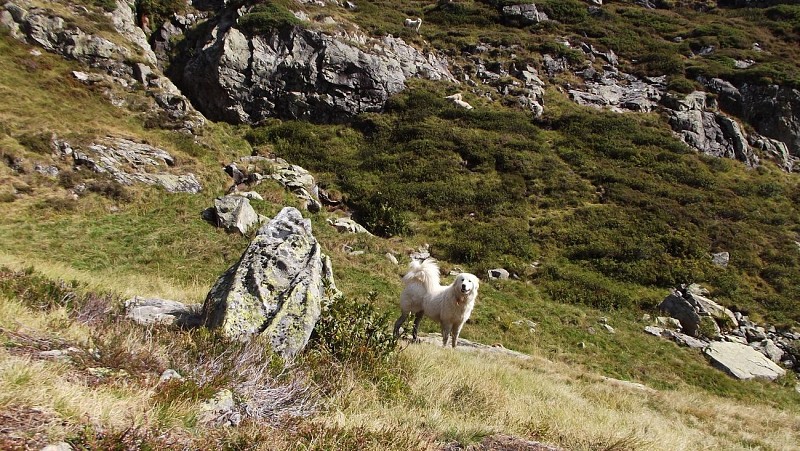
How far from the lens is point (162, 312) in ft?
25.3

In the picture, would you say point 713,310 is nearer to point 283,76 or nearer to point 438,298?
point 438,298

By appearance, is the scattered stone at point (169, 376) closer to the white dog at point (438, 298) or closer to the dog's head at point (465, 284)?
the white dog at point (438, 298)

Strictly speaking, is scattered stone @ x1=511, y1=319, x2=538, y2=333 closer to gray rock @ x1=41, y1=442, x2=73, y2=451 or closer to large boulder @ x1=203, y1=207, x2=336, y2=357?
large boulder @ x1=203, y1=207, x2=336, y2=357

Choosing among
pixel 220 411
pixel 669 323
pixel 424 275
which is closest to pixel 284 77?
pixel 424 275

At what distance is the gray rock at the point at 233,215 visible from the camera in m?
19.9

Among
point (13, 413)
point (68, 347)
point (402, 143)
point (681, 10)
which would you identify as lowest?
point (402, 143)

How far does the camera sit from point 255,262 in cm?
702

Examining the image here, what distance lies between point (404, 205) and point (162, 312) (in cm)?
2168

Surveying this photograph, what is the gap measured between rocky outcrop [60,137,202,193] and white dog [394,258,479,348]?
16071 mm

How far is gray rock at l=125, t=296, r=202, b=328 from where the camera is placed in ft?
22.6

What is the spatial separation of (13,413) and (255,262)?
13.6 ft

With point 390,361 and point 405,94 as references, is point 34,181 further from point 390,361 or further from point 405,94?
point 405,94

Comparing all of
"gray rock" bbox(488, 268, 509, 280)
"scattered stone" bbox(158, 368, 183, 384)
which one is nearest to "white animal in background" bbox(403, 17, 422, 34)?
"gray rock" bbox(488, 268, 509, 280)

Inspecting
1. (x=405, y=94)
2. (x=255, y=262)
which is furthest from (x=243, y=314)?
(x=405, y=94)
